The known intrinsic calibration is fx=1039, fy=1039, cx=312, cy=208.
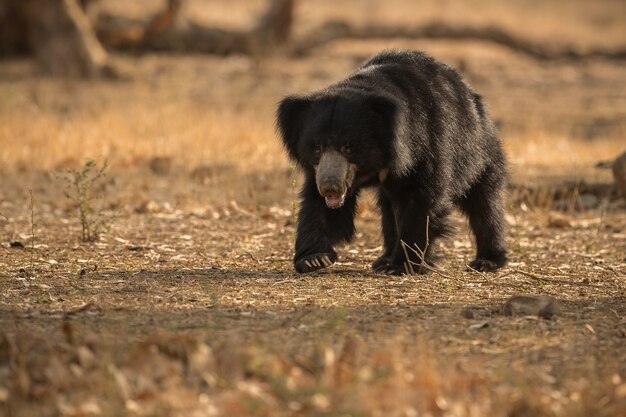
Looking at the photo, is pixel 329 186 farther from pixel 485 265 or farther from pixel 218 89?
pixel 218 89

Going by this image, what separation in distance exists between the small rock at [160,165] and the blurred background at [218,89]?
18 millimetres

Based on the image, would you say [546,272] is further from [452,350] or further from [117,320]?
[117,320]

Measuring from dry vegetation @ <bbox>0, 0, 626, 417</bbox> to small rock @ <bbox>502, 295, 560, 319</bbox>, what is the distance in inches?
1.7

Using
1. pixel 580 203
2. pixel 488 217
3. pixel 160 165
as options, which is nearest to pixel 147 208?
pixel 160 165

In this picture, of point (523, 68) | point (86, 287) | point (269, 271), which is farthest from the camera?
point (523, 68)

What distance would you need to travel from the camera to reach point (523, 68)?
16.5m

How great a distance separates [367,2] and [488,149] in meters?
20.6

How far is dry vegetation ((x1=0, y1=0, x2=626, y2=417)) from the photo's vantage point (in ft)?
10.9

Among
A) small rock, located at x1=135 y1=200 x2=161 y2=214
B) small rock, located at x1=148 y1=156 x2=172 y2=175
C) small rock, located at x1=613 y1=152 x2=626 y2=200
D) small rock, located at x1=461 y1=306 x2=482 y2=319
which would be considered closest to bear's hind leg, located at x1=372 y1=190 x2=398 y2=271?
small rock, located at x1=461 y1=306 x2=482 y2=319

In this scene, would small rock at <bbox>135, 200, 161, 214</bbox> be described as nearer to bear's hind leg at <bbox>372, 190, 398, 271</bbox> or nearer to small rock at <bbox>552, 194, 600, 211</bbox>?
bear's hind leg at <bbox>372, 190, 398, 271</bbox>

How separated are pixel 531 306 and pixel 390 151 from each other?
116 cm

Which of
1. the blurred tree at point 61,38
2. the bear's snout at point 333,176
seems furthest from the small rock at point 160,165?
the blurred tree at point 61,38

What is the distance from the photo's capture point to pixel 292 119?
5.38 m

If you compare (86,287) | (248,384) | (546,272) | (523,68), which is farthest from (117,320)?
(523,68)
